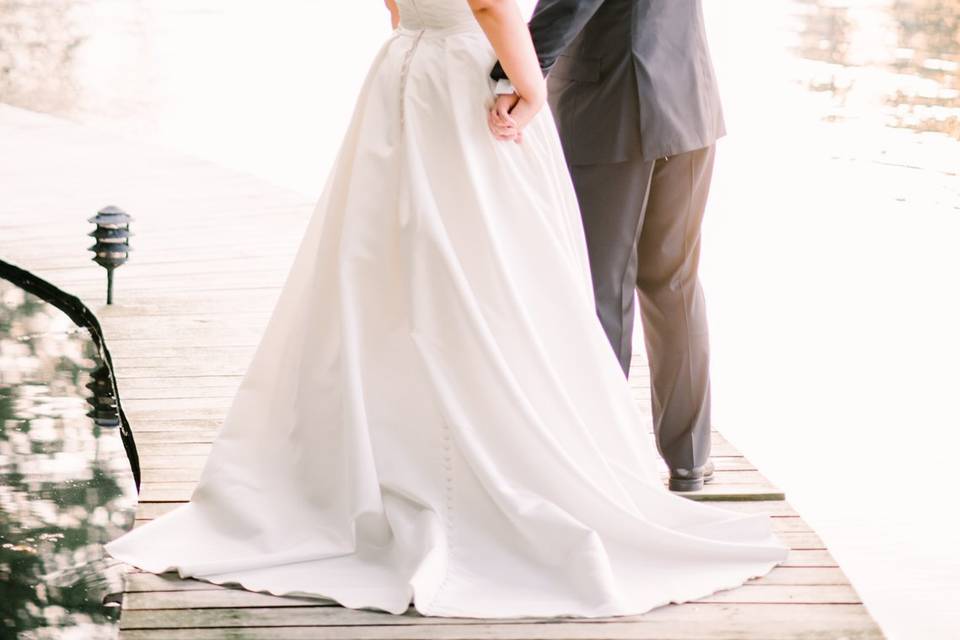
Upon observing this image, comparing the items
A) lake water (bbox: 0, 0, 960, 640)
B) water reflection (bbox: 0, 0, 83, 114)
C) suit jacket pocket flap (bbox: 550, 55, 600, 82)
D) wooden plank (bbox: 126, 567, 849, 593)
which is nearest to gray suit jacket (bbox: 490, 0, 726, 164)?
suit jacket pocket flap (bbox: 550, 55, 600, 82)

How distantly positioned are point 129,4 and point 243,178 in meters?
9.10

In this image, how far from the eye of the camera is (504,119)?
85.7 inches

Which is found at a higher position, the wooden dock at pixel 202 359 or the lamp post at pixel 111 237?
the lamp post at pixel 111 237

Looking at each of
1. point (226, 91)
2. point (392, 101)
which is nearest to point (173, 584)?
point (392, 101)

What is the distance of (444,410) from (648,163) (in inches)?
25.2

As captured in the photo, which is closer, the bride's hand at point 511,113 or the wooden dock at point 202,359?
the wooden dock at point 202,359

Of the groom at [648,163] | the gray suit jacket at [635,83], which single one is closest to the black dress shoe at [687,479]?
the groom at [648,163]

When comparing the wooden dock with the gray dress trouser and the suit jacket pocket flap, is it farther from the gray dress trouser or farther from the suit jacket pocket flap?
the suit jacket pocket flap

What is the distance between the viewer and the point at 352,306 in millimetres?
2225

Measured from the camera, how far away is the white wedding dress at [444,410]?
212 cm

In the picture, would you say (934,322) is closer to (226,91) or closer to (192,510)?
(192,510)

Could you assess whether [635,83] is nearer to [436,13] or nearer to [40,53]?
[436,13]

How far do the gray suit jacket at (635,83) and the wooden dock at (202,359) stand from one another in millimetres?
750

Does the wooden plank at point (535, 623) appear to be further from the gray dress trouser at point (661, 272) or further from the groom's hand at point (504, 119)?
the groom's hand at point (504, 119)
